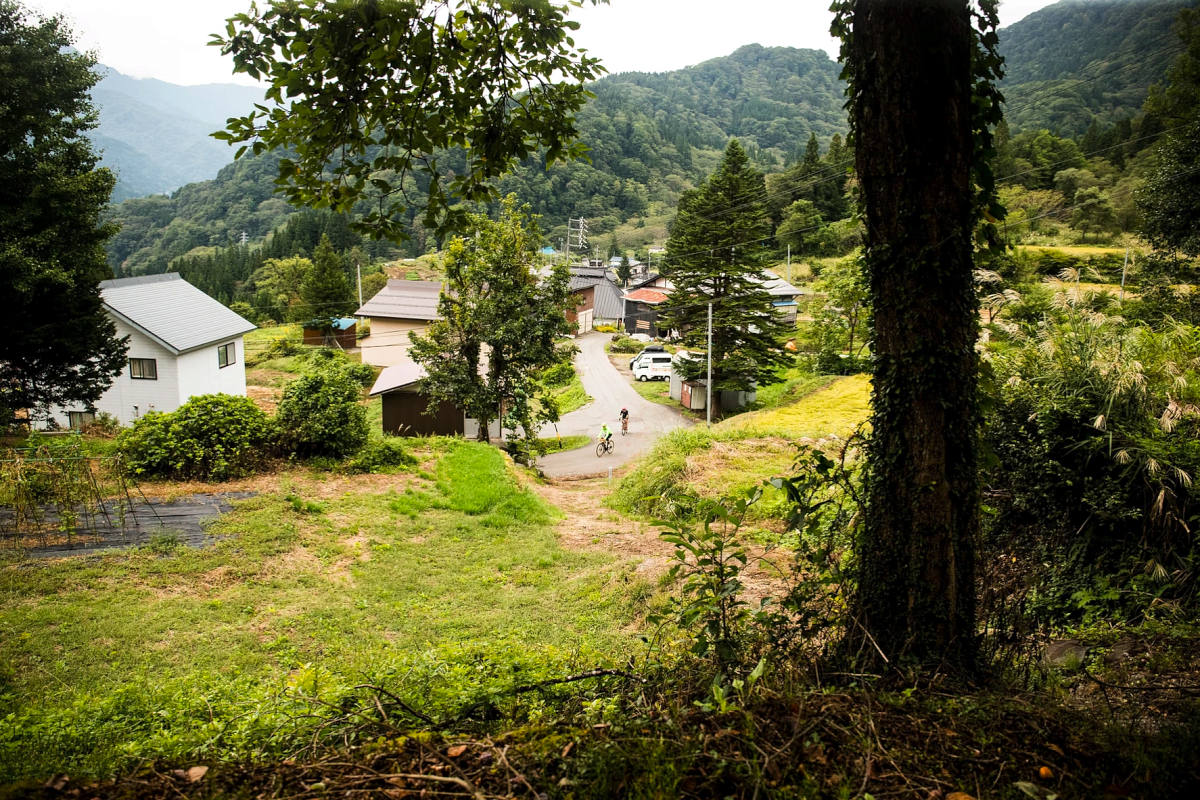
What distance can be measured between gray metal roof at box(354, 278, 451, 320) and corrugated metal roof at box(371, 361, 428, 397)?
13.6 metres

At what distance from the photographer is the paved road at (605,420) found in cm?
2159

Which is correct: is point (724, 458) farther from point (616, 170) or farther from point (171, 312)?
point (616, 170)

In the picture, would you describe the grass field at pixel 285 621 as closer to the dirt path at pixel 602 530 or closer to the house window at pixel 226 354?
the dirt path at pixel 602 530

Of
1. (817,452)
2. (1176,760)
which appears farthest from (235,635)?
(1176,760)

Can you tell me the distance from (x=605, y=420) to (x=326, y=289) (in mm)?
30460

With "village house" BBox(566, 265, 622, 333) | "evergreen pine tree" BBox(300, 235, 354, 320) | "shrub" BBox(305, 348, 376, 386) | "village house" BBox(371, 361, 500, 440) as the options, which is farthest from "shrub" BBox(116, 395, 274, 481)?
"village house" BBox(566, 265, 622, 333)

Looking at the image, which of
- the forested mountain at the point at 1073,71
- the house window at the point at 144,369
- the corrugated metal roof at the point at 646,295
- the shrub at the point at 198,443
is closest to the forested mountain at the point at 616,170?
the corrugated metal roof at the point at 646,295

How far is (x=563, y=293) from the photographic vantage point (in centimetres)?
1795

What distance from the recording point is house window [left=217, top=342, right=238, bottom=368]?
26062 mm

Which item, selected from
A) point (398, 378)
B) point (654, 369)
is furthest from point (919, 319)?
point (654, 369)

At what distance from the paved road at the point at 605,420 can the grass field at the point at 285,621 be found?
28.6 feet

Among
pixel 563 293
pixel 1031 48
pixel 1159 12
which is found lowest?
pixel 563 293

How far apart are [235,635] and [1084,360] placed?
9.01m

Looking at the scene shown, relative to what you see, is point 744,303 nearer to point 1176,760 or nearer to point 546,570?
point 546,570
